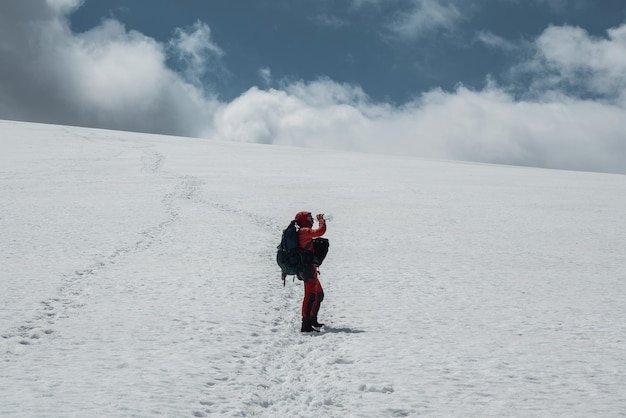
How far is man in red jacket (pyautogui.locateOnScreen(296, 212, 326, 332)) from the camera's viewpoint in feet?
28.6

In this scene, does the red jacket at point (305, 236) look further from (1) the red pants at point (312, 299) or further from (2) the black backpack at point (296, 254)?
(1) the red pants at point (312, 299)

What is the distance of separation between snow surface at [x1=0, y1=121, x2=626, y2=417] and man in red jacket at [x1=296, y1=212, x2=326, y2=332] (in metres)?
0.35

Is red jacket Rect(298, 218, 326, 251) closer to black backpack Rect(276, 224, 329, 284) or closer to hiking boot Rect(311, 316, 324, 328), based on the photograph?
black backpack Rect(276, 224, 329, 284)

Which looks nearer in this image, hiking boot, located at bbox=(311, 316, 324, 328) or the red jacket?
the red jacket

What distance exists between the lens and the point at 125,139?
5569 cm

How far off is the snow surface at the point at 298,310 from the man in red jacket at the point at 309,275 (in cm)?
35

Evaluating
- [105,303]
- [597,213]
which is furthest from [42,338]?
[597,213]

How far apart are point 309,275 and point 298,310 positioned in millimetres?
1661

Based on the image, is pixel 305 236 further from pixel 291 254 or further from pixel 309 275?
pixel 309 275

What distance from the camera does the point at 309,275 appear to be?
349 inches

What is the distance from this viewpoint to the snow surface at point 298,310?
253 inches

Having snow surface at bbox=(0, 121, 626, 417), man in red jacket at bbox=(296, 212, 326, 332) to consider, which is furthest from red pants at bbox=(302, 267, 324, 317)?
snow surface at bbox=(0, 121, 626, 417)

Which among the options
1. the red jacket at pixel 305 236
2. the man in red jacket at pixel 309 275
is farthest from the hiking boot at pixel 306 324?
the red jacket at pixel 305 236

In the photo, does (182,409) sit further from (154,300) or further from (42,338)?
(154,300)
